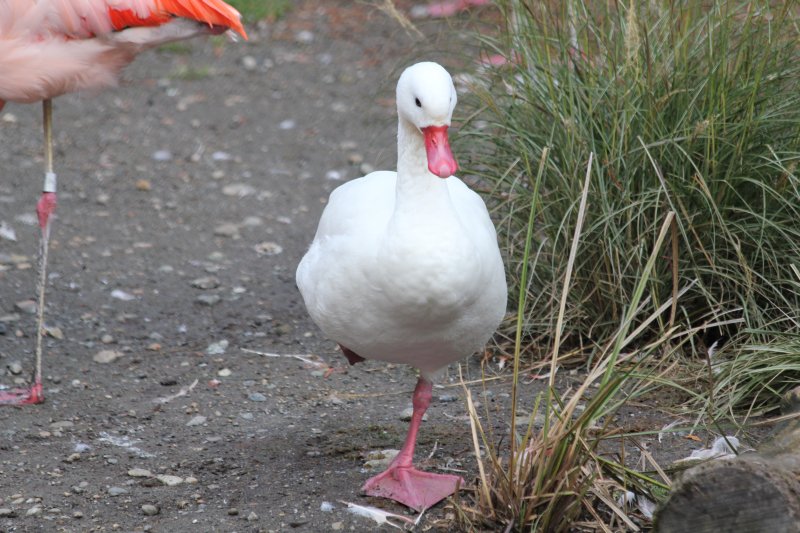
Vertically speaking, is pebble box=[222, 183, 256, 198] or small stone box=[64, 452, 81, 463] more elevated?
pebble box=[222, 183, 256, 198]

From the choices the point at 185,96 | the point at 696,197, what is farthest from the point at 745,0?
the point at 185,96

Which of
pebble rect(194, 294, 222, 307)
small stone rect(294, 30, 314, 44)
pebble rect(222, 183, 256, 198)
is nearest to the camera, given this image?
pebble rect(194, 294, 222, 307)

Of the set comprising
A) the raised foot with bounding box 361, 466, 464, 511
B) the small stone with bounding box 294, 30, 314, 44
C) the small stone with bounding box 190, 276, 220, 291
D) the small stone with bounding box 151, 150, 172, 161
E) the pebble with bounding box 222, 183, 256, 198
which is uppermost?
the small stone with bounding box 294, 30, 314, 44

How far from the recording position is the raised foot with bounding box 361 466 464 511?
139 inches

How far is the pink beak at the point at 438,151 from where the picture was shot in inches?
127

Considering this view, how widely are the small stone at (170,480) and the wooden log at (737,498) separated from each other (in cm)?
173

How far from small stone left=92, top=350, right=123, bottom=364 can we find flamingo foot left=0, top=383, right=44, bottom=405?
0.44m

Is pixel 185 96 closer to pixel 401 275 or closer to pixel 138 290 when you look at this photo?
pixel 138 290

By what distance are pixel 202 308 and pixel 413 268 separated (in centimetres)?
256

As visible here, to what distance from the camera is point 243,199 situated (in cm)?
683

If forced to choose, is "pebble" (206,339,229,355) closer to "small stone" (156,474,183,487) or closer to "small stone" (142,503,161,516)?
"small stone" (156,474,183,487)

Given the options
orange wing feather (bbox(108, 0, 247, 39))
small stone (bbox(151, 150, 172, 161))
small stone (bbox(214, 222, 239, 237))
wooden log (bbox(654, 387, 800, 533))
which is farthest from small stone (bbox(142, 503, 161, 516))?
small stone (bbox(151, 150, 172, 161))

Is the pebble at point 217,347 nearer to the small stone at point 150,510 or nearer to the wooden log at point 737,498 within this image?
the small stone at point 150,510

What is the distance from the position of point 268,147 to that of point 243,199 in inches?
34.3
